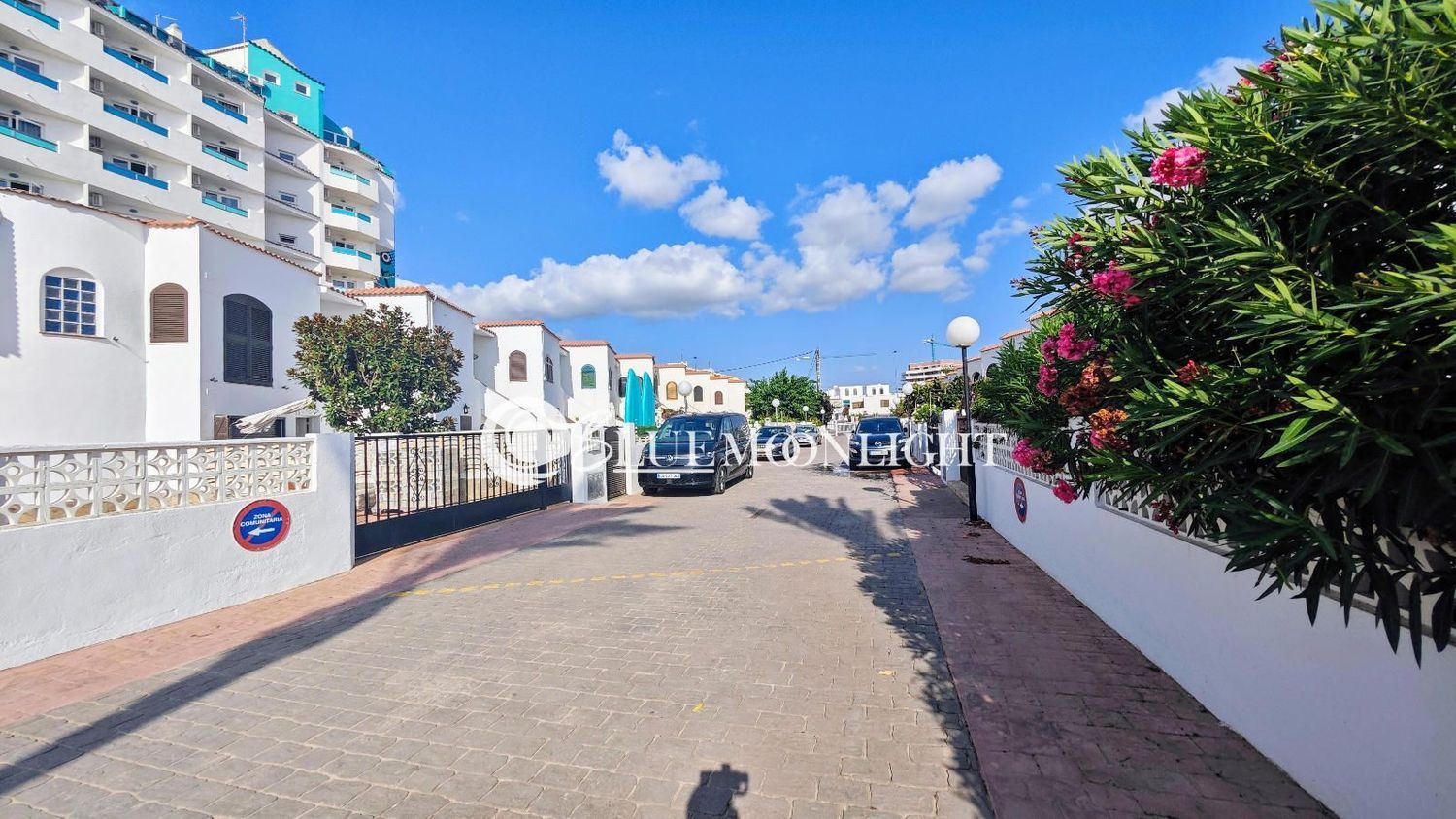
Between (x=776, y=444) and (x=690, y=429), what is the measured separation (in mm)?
11593

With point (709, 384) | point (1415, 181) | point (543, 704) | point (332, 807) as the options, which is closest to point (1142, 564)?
point (1415, 181)

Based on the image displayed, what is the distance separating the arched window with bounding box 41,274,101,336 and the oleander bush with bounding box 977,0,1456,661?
19829 millimetres

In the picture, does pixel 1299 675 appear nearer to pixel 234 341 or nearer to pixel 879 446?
pixel 879 446

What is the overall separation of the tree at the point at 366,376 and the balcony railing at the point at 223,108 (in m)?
24.3

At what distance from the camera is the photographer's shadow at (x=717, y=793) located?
8.54 ft

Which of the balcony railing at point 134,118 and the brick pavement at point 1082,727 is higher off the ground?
the balcony railing at point 134,118

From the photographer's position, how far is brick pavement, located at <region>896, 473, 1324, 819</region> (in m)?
2.63

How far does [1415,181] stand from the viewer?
1.63 m

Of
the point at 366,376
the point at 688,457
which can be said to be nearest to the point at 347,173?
the point at 366,376

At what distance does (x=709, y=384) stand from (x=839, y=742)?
50160mm

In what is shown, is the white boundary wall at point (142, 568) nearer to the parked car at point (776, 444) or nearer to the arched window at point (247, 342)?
Answer: the arched window at point (247, 342)

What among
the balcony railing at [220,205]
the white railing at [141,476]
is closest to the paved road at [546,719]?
the white railing at [141,476]

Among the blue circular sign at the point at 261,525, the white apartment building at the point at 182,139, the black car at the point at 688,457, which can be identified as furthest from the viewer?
the white apartment building at the point at 182,139

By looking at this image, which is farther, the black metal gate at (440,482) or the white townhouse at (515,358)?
the white townhouse at (515,358)
